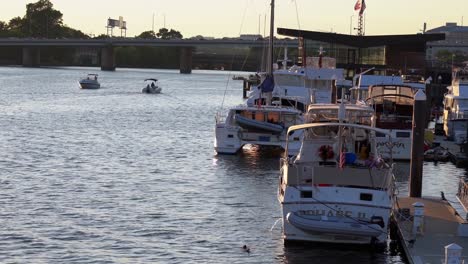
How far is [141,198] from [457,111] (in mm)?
32075

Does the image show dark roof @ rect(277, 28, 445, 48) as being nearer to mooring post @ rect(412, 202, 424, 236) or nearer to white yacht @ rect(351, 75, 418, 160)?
white yacht @ rect(351, 75, 418, 160)

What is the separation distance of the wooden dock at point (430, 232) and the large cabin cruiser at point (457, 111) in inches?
1034

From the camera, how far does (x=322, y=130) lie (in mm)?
36844

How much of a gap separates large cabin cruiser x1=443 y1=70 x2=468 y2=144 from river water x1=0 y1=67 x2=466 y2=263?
8.91m

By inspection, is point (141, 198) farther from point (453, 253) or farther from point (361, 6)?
point (361, 6)

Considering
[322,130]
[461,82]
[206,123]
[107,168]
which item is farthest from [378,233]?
[206,123]

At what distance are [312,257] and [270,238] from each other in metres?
3.08

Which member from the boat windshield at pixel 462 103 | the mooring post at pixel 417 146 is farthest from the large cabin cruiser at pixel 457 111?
the mooring post at pixel 417 146

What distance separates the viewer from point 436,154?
54.4m

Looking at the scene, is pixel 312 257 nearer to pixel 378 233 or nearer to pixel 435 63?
pixel 378 233

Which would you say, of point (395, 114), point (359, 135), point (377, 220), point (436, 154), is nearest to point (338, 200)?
point (377, 220)

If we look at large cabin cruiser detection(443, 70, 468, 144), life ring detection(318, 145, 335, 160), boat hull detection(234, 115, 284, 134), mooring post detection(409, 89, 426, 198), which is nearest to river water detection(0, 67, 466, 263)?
boat hull detection(234, 115, 284, 134)

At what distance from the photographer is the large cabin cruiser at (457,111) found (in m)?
61.9

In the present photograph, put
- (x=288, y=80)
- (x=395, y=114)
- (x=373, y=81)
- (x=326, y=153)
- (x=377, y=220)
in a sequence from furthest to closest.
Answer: (x=288, y=80)
(x=373, y=81)
(x=395, y=114)
(x=326, y=153)
(x=377, y=220)
